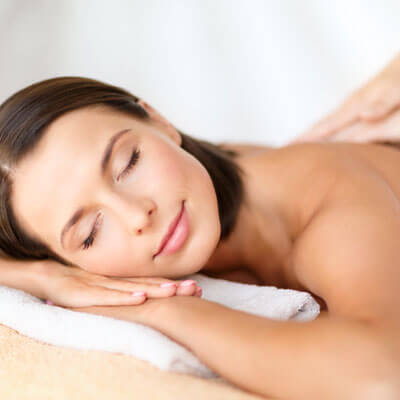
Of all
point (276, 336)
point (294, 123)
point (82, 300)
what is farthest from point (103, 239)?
point (294, 123)

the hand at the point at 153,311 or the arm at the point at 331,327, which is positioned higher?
the arm at the point at 331,327

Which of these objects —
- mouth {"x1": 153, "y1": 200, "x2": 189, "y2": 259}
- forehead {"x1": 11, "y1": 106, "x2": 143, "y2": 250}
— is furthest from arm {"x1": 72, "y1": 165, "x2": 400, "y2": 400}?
forehead {"x1": 11, "y1": 106, "x2": 143, "y2": 250}

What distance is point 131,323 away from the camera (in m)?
1.01

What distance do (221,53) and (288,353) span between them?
5.49 feet

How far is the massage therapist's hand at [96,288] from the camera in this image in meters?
1.10

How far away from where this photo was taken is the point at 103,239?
113 centimetres

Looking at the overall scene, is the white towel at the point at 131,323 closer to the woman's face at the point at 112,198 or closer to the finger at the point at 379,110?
the woman's face at the point at 112,198

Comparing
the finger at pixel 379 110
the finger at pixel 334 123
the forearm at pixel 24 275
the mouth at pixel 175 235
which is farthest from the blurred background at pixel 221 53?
the mouth at pixel 175 235

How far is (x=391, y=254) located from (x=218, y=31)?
1.55 meters

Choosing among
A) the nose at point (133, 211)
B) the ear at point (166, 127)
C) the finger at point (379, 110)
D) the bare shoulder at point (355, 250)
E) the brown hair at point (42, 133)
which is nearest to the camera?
the bare shoulder at point (355, 250)

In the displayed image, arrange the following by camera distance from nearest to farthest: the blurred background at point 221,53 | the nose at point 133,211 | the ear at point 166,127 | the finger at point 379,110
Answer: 1. the nose at point 133,211
2. the ear at point 166,127
3. the finger at point 379,110
4. the blurred background at point 221,53

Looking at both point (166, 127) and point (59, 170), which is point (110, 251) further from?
point (166, 127)

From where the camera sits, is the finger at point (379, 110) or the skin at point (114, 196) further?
the finger at point (379, 110)

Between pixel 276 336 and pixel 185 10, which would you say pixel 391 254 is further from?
pixel 185 10
